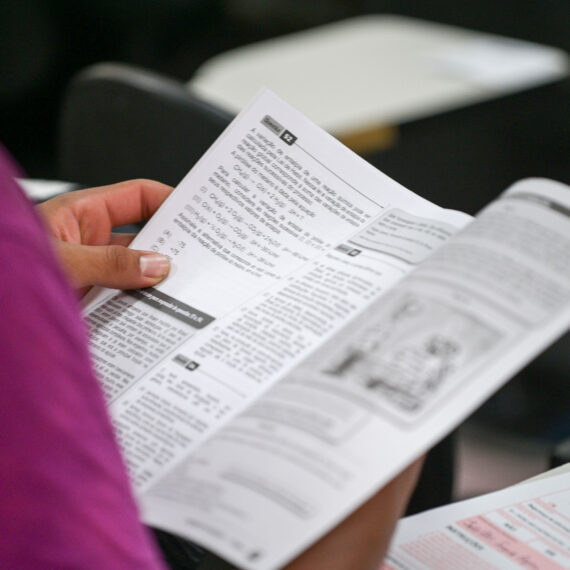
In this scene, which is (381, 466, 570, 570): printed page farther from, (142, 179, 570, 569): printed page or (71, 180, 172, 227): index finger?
(71, 180, 172, 227): index finger

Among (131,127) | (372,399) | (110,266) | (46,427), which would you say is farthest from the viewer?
(131,127)

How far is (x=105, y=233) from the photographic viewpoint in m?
0.88

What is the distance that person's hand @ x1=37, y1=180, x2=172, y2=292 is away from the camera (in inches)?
29.7

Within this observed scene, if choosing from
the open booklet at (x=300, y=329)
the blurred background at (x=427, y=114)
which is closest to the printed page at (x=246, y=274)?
the open booklet at (x=300, y=329)

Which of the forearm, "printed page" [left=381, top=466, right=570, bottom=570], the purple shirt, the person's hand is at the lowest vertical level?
"printed page" [left=381, top=466, right=570, bottom=570]

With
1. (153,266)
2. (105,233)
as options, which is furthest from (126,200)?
(153,266)

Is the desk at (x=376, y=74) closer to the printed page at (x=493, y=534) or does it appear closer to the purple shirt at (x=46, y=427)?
the printed page at (x=493, y=534)

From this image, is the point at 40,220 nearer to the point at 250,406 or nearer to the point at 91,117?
the point at 250,406

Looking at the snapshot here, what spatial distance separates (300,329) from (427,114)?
139cm

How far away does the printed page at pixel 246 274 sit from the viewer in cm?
64

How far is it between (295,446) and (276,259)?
0.22 m

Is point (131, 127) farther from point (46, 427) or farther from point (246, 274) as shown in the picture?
point (46, 427)

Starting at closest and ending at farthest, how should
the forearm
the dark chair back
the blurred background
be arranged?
1. the forearm
2. the dark chair back
3. the blurred background

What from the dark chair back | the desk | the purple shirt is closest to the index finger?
the dark chair back
